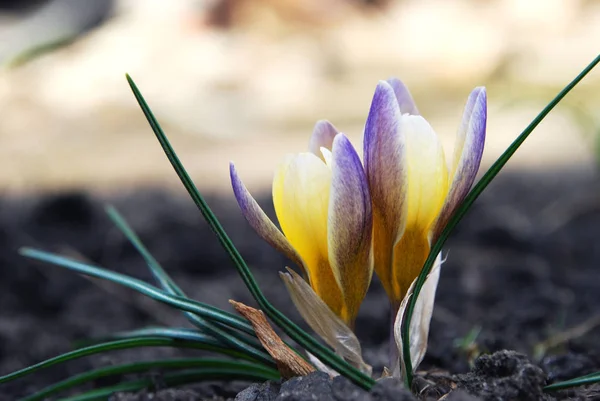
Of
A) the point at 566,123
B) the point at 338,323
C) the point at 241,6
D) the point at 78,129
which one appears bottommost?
the point at 566,123

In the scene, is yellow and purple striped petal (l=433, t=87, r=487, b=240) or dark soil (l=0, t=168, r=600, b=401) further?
dark soil (l=0, t=168, r=600, b=401)

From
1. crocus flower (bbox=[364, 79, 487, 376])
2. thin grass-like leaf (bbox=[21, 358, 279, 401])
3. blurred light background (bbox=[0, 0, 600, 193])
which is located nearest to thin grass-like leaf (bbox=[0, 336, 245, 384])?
thin grass-like leaf (bbox=[21, 358, 279, 401])

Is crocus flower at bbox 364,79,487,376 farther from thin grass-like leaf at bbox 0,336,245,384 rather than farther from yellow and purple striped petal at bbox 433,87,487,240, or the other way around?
thin grass-like leaf at bbox 0,336,245,384

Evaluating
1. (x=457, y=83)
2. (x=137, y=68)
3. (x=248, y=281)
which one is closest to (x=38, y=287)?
(x=248, y=281)

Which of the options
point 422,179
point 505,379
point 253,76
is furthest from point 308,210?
point 253,76

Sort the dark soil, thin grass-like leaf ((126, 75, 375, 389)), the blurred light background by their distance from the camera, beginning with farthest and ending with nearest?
the blurred light background < the dark soil < thin grass-like leaf ((126, 75, 375, 389))

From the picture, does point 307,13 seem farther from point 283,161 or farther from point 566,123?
point 283,161

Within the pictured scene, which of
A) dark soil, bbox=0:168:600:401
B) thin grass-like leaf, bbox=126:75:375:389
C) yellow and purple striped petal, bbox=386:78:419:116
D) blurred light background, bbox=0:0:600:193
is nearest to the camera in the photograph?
thin grass-like leaf, bbox=126:75:375:389
